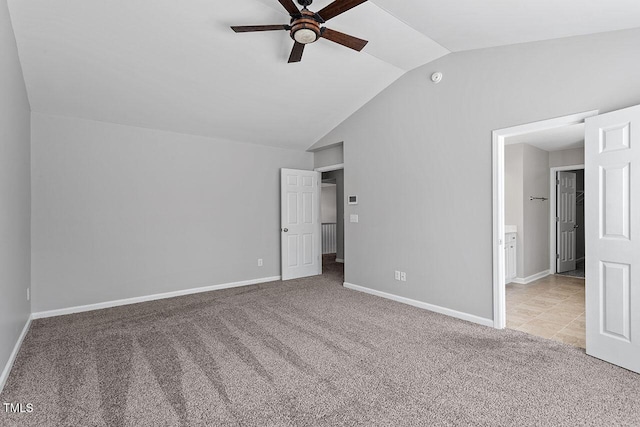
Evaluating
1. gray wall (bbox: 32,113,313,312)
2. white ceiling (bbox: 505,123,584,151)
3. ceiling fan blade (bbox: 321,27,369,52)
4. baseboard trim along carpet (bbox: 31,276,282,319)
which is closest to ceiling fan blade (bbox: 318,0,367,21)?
ceiling fan blade (bbox: 321,27,369,52)

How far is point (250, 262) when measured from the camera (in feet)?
17.7

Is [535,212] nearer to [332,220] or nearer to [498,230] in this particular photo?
[498,230]

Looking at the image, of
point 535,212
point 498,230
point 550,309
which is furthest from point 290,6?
point 535,212

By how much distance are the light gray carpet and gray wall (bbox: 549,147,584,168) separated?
4.15 meters

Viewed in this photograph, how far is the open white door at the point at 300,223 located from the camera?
564 cm

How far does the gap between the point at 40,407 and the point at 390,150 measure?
13.6ft

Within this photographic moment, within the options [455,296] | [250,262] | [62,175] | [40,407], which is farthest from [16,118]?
[455,296]

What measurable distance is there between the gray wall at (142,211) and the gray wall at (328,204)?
3.43 m

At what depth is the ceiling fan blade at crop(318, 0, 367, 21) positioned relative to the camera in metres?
2.20

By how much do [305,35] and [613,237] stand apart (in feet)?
9.32

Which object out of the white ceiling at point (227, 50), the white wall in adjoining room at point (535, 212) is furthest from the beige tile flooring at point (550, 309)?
the white ceiling at point (227, 50)

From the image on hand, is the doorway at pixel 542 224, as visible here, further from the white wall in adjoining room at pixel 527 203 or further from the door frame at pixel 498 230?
the door frame at pixel 498 230

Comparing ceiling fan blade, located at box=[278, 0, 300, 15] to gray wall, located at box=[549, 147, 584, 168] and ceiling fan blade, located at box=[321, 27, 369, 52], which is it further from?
gray wall, located at box=[549, 147, 584, 168]

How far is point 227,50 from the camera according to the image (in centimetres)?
322
